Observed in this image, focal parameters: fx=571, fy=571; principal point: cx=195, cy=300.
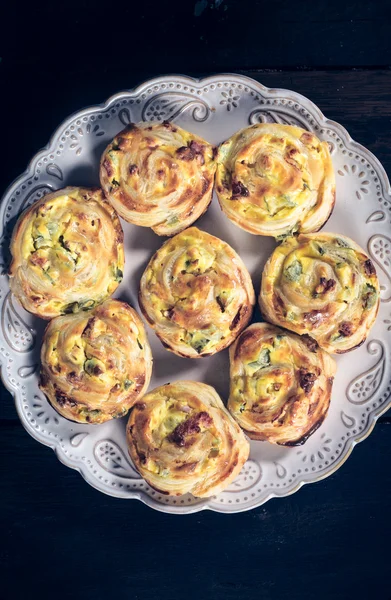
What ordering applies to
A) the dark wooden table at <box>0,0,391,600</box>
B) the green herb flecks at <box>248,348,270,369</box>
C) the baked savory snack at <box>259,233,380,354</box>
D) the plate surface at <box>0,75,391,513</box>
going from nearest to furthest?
the baked savory snack at <box>259,233,380,354</box> → the green herb flecks at <box>248,348,270,369</box> → the plate surface at <box>0,75,391,513</box> → the dark wooden table at <box>0,0,391,600</box>

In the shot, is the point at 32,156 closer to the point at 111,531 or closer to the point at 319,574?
the point at 111,531

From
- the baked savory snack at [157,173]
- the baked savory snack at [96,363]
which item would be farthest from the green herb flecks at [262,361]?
the baked savory snack at [157,173]

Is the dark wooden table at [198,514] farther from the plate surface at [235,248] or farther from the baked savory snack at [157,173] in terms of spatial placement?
the baked savory snack at [157,173]

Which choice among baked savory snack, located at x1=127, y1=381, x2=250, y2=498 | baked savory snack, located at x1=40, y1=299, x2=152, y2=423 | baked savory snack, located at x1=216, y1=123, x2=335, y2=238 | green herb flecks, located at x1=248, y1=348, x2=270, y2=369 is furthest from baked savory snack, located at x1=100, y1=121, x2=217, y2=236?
baked savory snack, located at x1=127, y1=381, x2=250, y2=498

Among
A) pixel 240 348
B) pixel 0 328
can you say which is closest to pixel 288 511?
pixel 240 348

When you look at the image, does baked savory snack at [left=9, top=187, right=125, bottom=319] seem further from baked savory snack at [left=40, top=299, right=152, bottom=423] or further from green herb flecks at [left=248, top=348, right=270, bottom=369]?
green herb flecks at [left=248, top=348, right=270, bottom=369]

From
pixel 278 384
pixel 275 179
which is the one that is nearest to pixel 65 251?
Result: pixel 275 179

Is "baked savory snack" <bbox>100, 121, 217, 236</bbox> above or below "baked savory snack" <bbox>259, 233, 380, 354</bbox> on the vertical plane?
above
